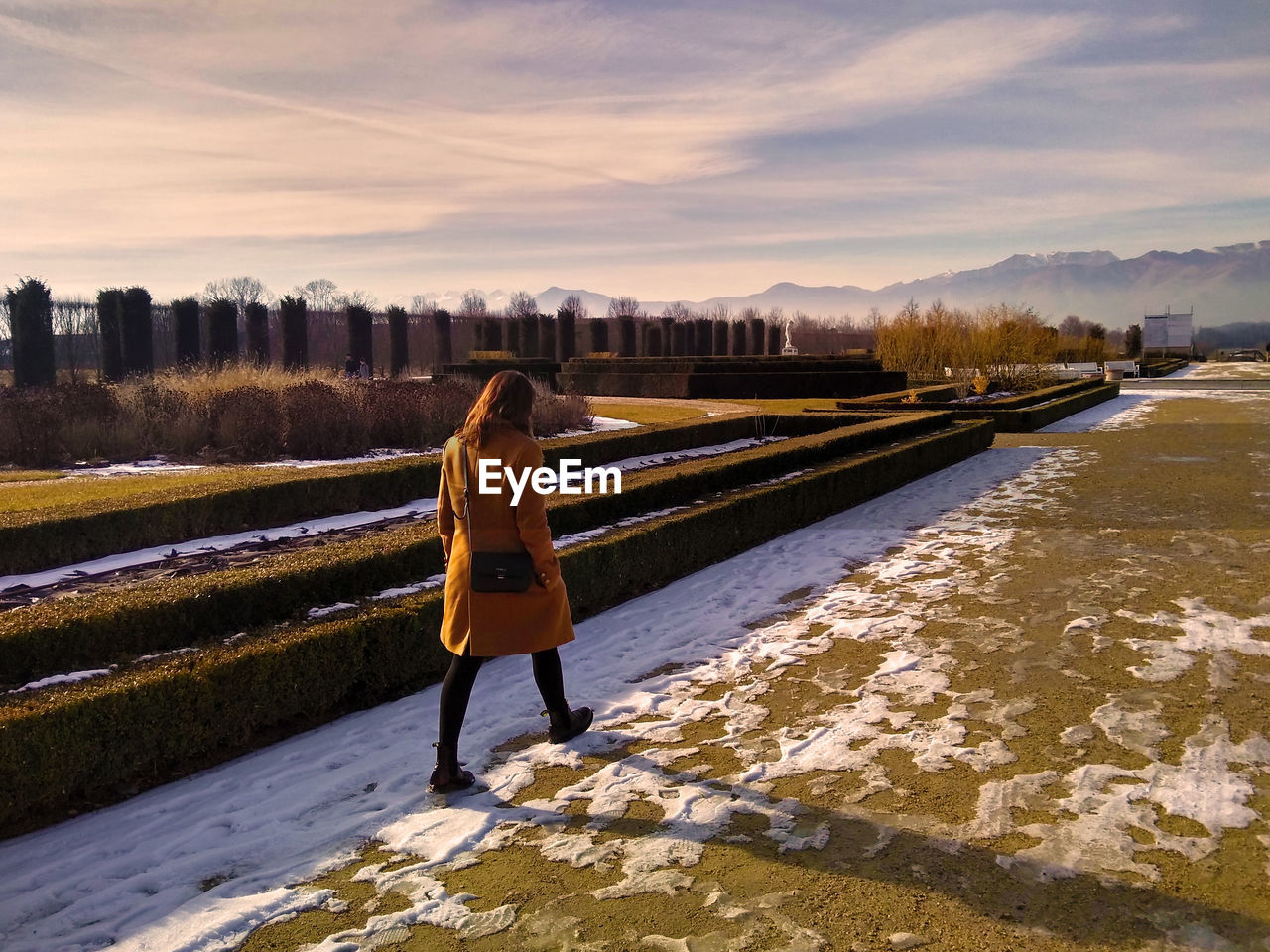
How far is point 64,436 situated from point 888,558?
1149 centimetres

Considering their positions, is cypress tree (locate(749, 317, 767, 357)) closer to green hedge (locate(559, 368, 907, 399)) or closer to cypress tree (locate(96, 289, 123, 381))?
green hedge (locate(559, 368, 907, 399))

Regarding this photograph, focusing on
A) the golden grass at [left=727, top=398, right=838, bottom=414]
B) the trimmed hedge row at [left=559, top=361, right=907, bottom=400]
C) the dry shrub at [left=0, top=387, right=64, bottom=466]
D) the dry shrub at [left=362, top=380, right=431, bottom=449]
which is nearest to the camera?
the dry shrub at [left=0, top=387, right=64, bottom=466]

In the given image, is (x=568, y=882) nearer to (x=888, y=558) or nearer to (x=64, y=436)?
(x=888, y=558)

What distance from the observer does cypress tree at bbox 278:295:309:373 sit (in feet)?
99.8

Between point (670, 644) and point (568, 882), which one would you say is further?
point (670, 644)

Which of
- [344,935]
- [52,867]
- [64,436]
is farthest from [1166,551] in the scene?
[64,436]

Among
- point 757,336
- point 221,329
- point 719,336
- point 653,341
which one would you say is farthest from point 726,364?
point 757,336

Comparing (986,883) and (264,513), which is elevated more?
(264,513)

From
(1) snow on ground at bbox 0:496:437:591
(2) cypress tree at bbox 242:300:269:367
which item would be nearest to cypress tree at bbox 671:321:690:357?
(2) cypress tree at bbox 242:300:269:367

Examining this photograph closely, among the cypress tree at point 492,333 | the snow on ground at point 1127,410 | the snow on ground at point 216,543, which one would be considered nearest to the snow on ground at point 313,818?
the snow on ground at point 216,543

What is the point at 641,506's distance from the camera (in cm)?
852

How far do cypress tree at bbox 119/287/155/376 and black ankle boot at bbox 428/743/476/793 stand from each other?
2571 centimetres

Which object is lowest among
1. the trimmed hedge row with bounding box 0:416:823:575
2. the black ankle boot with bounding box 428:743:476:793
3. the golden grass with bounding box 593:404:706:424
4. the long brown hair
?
the black ankle boot with bounding box 428:743:476:793

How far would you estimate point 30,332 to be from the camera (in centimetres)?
2336
